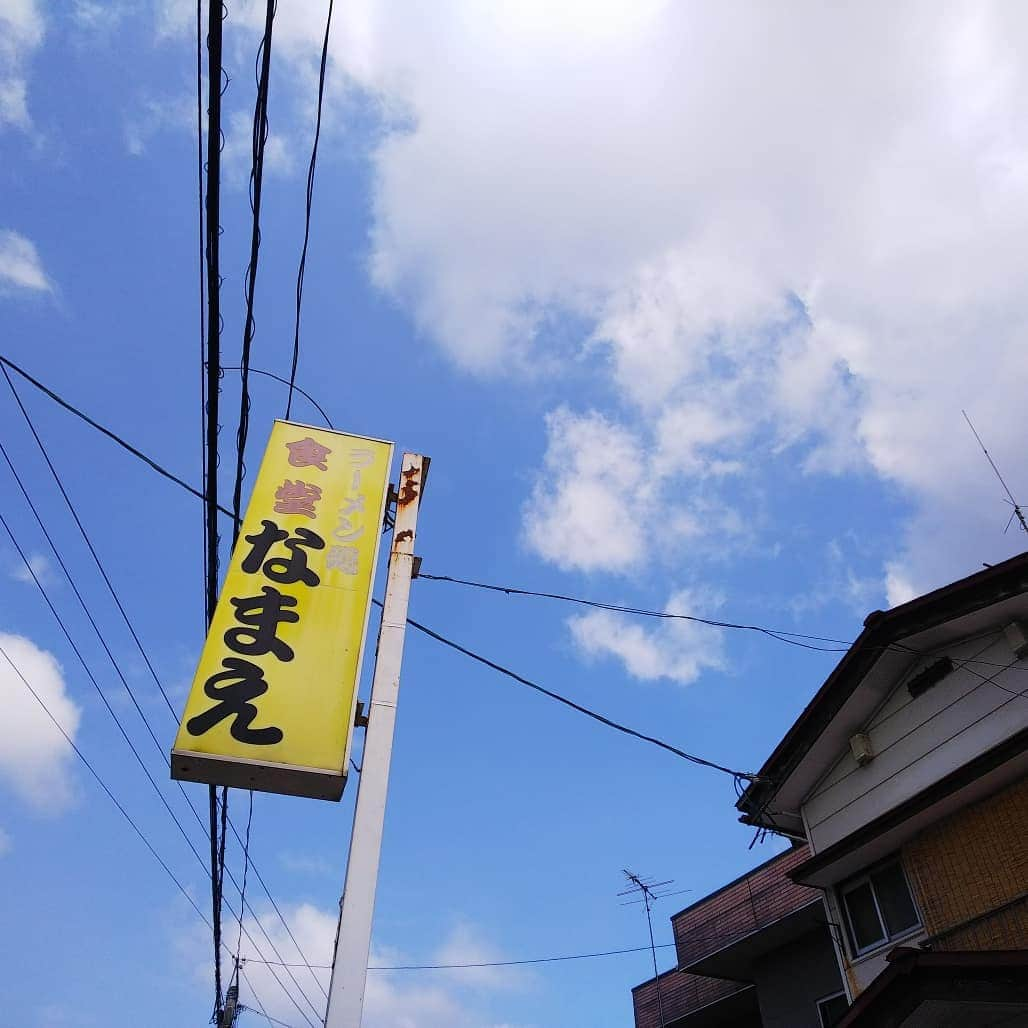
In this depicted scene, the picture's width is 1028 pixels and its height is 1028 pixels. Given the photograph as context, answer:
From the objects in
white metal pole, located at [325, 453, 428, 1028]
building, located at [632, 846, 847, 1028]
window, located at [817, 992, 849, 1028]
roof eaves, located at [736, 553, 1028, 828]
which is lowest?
white metal pole, located at [325, 453, 428, 1028]

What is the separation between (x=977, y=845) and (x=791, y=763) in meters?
3.09

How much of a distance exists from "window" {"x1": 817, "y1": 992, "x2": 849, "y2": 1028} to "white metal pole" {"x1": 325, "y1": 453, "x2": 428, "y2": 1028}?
41.1 ft

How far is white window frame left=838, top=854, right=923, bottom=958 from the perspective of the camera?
1058cm

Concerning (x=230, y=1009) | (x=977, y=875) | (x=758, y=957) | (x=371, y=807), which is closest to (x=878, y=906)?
(x=977, y=875)

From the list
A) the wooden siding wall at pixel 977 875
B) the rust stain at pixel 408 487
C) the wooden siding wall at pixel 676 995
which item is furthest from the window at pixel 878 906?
the rust stain at pixel 408 487

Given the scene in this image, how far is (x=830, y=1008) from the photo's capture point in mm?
14484

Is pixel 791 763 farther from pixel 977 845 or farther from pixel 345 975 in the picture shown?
pixel 345 975

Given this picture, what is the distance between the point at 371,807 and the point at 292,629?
1666 mm

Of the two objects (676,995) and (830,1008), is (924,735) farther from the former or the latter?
(676,995)

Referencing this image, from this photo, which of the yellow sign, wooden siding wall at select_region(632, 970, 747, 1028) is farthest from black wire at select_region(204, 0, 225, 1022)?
wooden siding wall at select_region(632, 970, 747, 1028)

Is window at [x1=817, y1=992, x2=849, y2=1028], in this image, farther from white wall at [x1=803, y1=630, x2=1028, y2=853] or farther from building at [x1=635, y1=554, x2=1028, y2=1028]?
white wall at [x1=803, y1=630, x2=1028, y2=853]

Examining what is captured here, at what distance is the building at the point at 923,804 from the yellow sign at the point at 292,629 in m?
5.46

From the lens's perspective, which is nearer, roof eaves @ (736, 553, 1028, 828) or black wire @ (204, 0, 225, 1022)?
black wire @ (204, 0, 225, 1022)

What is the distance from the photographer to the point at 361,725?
19.8 feet
